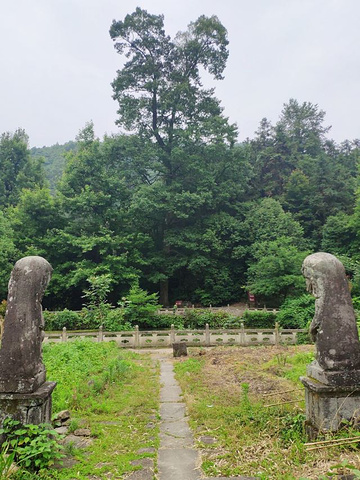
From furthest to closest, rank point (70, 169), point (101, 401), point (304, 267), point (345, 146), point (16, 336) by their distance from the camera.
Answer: point (345, 146)
point (70, 169)
point (101, 401)
point (304, 267)
point (16, 336)

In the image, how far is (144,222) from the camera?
28.9m

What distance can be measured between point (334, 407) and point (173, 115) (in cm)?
2932

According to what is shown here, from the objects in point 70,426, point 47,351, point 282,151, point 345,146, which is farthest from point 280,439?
point 345,146

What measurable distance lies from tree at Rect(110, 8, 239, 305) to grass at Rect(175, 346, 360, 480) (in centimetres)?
1976

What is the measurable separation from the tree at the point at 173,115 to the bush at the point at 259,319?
9008 millimetres

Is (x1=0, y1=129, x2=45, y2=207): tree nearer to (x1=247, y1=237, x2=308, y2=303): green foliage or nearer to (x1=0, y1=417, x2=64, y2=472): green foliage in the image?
(x1=247, y1=237, x2=308, y2=303): green foliage

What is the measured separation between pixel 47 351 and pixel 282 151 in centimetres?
3519

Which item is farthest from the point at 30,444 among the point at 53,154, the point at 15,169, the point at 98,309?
the point at 53,154

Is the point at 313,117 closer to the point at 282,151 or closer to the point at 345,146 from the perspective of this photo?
the point at 345,146

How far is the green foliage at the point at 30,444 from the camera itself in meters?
3.79

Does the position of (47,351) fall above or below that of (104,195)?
below

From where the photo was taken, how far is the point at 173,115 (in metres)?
30.4

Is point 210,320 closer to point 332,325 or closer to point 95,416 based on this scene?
point 95,416

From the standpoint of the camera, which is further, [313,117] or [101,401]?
[313,117]
